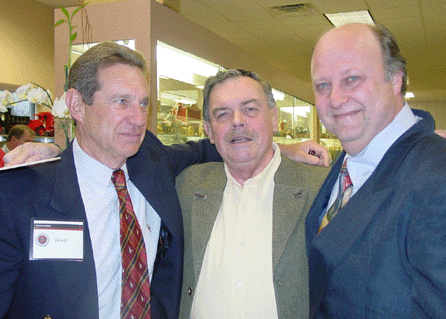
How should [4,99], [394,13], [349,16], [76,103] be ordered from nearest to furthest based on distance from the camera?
[76,103], [4,99], [394,13], [349,16]

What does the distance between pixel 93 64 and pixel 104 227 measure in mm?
669

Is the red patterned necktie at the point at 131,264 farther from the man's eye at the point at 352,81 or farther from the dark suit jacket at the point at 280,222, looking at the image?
the man's eye at the point at 352,81

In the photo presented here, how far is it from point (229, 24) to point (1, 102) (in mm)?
5352

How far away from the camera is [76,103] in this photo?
1856mm

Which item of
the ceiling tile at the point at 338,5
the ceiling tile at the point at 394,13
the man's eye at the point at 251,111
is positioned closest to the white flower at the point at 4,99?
the man's eye at the point at 251,111

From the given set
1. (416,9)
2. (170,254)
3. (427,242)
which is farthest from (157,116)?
(416,9)

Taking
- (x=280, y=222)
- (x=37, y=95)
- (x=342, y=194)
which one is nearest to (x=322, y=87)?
(x=342, y=194)

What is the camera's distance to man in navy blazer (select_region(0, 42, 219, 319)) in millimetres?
1566

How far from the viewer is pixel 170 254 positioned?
1.96 metres

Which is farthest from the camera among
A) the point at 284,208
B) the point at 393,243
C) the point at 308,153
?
the point at 308,153

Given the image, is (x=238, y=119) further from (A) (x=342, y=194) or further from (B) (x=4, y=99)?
(B) (x=4, y=99)

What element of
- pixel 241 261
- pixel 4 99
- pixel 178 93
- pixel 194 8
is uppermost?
pixel 194 8

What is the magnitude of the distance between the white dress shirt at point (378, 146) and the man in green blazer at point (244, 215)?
0.47 m

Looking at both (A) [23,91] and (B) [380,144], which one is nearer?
(B) [380,144]
